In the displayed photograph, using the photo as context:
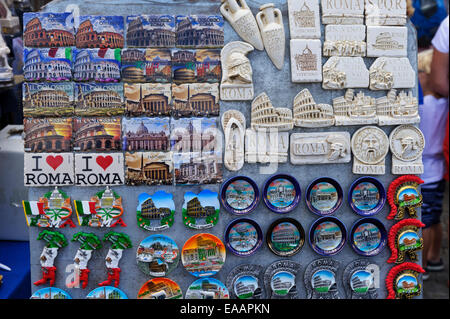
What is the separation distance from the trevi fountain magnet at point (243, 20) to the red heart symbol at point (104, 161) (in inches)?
25.1

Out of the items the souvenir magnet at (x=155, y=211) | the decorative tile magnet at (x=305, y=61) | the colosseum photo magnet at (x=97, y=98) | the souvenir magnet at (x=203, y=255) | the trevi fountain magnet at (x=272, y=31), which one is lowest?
the souvenir magnet at (x=203, y=255)

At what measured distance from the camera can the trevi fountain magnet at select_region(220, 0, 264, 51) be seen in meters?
1.64

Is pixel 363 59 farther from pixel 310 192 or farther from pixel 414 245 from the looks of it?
pixel 414 245

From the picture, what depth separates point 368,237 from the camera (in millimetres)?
1779

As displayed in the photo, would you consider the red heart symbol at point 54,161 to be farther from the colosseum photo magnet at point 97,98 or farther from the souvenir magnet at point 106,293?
the souvenir magnet at point 106,293

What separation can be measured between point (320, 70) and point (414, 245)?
2.47 feet

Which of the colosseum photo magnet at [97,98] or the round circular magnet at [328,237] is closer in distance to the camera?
the colosseum photo magnet at [97,98]

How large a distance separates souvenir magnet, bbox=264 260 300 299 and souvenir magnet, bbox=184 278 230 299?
17 cm

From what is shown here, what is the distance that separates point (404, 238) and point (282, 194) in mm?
498

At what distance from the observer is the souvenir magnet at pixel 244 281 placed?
1.75 meters

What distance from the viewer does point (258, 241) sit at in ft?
5.72

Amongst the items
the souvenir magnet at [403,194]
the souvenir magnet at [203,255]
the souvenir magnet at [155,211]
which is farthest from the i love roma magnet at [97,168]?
the souvenir magnet at [403,194]

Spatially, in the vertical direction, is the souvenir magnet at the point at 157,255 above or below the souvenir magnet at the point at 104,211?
below

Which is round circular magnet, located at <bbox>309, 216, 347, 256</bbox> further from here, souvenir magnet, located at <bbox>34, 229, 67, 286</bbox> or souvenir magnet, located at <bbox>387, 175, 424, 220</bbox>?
souvenir magnet, located at <bbox>34, 229, 67, 286</bbox>
